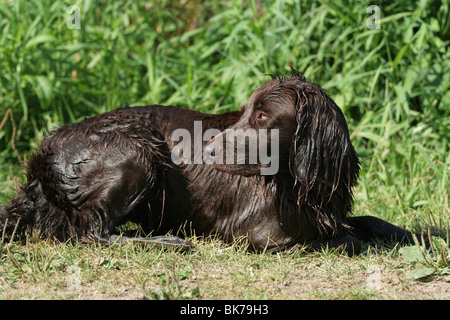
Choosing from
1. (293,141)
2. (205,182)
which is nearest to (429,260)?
(293,141)

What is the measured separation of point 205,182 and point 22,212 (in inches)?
51.6

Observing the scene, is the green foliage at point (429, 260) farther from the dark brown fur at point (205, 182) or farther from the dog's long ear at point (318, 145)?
the dog's long ear at point (318, 145)

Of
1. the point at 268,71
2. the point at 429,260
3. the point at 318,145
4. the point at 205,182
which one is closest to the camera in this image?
the point at 429,260

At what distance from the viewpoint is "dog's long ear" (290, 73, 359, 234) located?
3.63m

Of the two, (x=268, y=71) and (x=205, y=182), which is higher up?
(x=268, y=71)

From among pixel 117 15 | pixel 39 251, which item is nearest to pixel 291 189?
pixel 39 251

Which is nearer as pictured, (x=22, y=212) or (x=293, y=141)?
(x=293, y=141)

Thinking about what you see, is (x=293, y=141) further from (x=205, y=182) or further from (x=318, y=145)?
(x=205, y=182)

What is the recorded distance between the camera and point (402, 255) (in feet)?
12.2

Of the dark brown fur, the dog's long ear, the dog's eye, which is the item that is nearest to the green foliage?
the dark brown fur

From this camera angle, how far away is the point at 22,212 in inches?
164

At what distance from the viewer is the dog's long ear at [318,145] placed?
11.9ft

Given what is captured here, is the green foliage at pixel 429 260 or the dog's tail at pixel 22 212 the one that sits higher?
the dog's tail at pixel 22 212

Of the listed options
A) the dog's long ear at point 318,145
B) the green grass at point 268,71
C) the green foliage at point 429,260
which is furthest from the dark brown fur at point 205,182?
the green foliage at point 429,260
